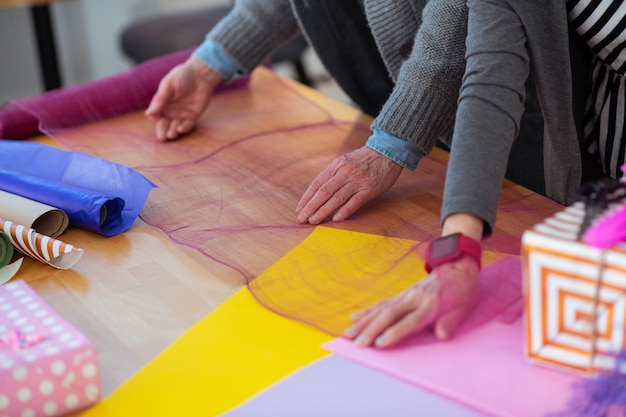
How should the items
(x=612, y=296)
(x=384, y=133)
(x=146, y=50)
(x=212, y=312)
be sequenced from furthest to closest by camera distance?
1. (x=146, y=50)
2. (x=384, y=133)
3. (x=212, y=312)
4. (x=612, y=296)

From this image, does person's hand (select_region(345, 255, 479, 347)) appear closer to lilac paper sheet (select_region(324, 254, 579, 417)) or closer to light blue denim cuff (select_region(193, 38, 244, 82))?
lilac paper sheet (select_region(324, 254, 579, 417))

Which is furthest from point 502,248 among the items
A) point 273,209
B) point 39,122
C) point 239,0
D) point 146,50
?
point 146,50

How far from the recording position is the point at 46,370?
75 cm

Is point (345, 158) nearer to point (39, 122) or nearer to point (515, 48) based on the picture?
point (515, 48)

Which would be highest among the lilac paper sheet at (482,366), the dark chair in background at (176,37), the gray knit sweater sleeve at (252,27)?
the gray knit sweater sleeve at (252,27)

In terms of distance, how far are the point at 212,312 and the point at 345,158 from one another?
35cm

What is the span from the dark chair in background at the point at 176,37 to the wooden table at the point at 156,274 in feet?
4.67

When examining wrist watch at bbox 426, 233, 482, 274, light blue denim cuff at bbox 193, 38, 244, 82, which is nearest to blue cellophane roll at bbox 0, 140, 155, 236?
light blue denim cuff at bbox 193, 38, 244, 82

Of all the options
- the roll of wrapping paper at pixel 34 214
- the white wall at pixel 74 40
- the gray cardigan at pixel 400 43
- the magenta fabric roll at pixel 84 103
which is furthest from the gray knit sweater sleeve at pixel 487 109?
the white wall at pixel 74 40

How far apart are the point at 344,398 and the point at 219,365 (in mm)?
145

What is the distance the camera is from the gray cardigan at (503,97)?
91cm

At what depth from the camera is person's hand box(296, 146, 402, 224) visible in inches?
44.1

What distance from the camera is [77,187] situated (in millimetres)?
1193

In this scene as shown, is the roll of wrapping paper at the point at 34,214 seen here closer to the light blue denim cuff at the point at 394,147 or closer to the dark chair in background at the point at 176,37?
the light blue denim cuff at the point at 394,147
